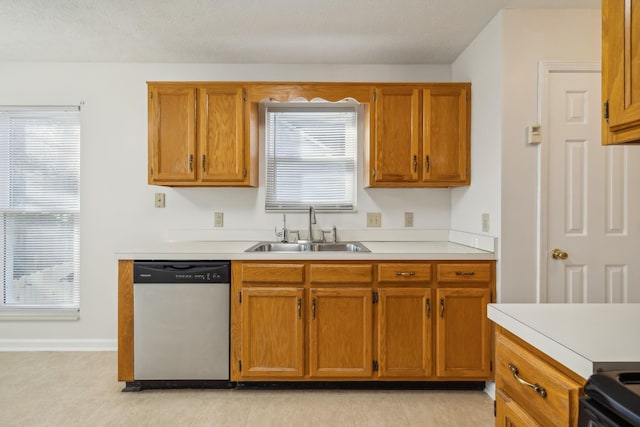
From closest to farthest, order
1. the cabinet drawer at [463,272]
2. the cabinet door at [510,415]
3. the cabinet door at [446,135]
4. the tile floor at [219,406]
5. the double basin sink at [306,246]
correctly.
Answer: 1. the cabinet door at [510,415]
2. the tile floor at [219,406]
3. the cabinet drawer at [463,272]
4. the cabinet door at [446,135]
5. the double basin sink at [306,246]

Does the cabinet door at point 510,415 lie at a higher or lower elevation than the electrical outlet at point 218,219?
lower

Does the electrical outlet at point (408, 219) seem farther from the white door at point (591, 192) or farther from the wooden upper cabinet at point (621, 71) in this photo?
the wooden upper cabinet at point (621, 71)

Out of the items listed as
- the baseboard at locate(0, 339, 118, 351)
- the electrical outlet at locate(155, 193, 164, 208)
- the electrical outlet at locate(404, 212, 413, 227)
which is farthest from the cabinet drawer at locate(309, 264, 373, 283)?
the baseboard at locate(0, 339, 118, 351)

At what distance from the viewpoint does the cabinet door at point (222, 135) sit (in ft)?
9.96

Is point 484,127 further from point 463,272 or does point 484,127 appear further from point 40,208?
point 40,208

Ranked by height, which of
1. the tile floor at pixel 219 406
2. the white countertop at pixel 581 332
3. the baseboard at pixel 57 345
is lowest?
the tile floor at pixel 219 406

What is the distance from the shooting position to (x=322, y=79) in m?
3.48

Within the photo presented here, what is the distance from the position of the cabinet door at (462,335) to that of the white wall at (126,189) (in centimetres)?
96

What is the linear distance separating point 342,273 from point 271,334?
2.04 ft

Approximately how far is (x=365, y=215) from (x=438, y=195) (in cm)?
66

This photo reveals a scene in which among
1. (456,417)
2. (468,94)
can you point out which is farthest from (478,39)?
(456,417)

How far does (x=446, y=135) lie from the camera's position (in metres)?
3.03

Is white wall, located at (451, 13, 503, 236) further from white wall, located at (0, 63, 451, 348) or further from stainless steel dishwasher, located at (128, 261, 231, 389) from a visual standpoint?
stainless steel dishwasher, located at (128, 261, 231, 389)

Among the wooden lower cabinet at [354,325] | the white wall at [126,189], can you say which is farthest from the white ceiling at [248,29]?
the wooden lower cabinet at [354,325]
